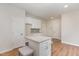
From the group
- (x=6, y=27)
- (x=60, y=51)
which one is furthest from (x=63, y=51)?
(x=6, y=27)

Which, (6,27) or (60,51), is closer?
(6,27)

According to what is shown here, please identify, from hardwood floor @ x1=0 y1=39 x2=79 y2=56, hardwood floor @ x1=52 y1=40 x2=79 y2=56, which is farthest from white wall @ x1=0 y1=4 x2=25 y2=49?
hardwood floor @ x1=52 y1=40 x2=79 y2=56

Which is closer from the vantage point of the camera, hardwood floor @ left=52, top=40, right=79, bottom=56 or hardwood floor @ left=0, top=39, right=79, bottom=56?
hardwood floor @ left=0, top=39, right=79, bottom=56

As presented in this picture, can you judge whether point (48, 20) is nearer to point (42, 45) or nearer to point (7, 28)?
point (42, 45)

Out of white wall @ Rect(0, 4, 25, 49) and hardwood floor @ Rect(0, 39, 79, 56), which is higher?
white wall @ Rect(0, 4, 25, 49)

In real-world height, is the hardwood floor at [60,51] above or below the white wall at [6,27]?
below

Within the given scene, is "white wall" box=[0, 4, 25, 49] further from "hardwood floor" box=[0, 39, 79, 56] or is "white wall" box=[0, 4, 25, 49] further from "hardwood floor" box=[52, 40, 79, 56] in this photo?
"hardwood floor" box=[52, 40, 79, 56]

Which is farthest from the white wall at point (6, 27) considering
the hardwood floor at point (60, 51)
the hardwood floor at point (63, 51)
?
the hardwood floor at point (63, 51)

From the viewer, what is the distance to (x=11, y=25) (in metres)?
0.83

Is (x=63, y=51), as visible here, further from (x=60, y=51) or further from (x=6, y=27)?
(x=6, y=27)

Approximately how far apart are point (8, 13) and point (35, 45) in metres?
0.54

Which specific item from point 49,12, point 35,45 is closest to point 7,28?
point 35,45

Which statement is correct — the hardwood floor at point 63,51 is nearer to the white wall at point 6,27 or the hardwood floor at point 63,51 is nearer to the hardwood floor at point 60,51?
the hardwood floor at point 60,51

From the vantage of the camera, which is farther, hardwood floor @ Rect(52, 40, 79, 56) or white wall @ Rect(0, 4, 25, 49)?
hardwood floor @ Rect(52, 40, 79, 56)
